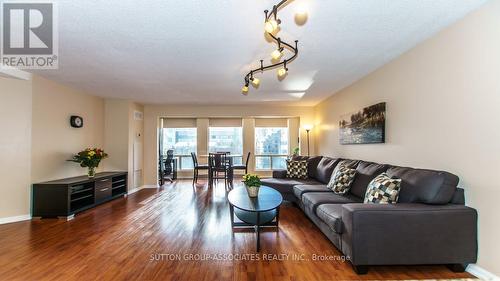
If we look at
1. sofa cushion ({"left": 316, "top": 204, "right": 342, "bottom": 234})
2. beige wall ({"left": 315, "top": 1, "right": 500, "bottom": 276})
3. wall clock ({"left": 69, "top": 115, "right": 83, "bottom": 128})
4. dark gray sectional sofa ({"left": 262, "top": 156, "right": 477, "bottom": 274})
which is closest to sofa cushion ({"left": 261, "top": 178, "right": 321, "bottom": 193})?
sofa cushion ({"left": 316, "top": 204, "right": 342, "bottom": 234})

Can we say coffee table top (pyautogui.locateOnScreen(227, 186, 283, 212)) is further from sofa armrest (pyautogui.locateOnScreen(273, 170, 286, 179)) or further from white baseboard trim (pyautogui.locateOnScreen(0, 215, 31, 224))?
white baseboard trim (pyautogui.locateOnScreen(0, 215, 31, 224))

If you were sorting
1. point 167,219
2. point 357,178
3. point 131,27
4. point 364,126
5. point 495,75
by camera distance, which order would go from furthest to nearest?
point 364,126
point 167,219
point 357,178
point 131,27
point 495,75

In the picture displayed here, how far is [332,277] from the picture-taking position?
213cm

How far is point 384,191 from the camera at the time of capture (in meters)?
2.56

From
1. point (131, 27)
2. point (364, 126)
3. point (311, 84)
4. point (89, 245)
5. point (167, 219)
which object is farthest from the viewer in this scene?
point (311, 84)

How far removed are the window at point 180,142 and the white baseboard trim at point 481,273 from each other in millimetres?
7244

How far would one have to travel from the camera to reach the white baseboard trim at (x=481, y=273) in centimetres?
203

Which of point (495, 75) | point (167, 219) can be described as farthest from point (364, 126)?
point (167, 219)

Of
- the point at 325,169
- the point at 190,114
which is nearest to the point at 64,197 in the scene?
the point at 190,114

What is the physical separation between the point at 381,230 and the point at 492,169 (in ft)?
3.48

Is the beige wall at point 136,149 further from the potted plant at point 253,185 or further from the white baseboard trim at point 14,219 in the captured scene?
the potted plant at point 253,185

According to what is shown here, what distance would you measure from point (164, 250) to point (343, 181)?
8.80 feet

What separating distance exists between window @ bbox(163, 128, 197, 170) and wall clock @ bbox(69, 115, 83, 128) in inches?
127

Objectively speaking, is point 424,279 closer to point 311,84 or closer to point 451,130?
point 451,130
